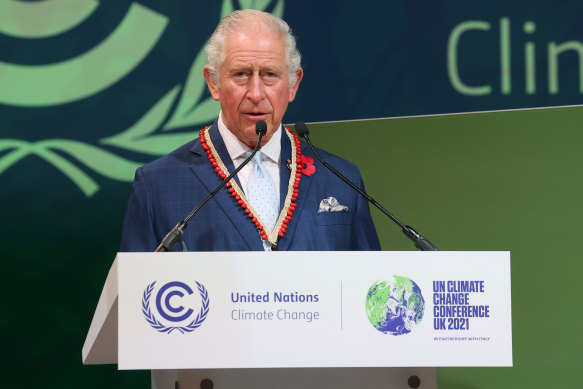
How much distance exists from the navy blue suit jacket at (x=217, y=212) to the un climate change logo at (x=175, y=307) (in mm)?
698

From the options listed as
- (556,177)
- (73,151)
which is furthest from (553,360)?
(73,151)

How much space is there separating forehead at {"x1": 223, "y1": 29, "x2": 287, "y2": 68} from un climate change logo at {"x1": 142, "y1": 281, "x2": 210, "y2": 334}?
1.04 m

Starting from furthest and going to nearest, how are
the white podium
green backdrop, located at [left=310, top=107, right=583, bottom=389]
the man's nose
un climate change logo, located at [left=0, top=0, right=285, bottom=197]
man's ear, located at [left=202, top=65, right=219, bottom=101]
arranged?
un climate change logo, located at [left=0, top=0, right=285, bottom=197] → green backdrop, located at [left=310, top=107, right=583, bottom=389] → man's ear, located at [left=202, top=65, right=219, bottom=101] → the man's nose → the white podium

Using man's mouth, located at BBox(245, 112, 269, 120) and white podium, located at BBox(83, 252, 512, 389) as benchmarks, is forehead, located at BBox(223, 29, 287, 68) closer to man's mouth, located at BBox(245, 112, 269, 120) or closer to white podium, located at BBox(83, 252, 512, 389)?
man's mouth, located at BBox(245, 112, 269, 120)

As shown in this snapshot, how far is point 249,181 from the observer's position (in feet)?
8.54

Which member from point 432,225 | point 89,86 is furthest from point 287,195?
point 89,86

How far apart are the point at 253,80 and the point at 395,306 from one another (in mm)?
1067

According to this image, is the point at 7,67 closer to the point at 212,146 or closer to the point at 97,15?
the point at 97,15

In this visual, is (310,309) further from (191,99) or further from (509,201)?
(191,99)

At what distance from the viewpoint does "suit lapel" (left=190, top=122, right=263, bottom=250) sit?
244 cm

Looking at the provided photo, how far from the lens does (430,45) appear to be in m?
3.50

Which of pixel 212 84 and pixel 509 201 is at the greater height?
pixel 212 84

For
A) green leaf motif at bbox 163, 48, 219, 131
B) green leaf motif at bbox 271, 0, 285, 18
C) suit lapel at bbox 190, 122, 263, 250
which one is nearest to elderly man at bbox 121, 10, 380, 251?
suit lapel at bbox 190, 122, 263, 250

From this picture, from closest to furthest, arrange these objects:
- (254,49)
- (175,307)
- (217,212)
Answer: (175,307)
(217,212)
(254,49)
